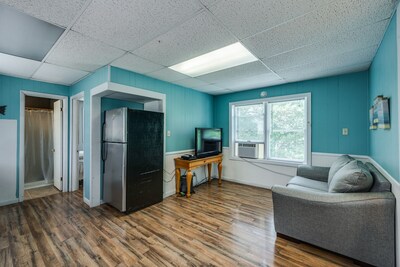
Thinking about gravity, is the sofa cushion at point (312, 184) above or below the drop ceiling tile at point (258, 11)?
below

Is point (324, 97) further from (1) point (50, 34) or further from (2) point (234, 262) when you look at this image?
(1) point (50, 34)

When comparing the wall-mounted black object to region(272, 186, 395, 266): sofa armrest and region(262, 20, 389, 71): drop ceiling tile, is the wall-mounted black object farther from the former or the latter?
region(272, 186, 395, 266): sofa armrest

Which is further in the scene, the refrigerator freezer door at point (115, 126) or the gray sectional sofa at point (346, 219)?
the refrigerator freezer door at point (115, 126)

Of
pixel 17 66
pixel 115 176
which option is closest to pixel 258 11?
pixel 115 176

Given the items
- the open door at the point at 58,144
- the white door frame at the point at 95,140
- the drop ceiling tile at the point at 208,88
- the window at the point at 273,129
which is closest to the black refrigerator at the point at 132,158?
the white door frame at the point at 95,140

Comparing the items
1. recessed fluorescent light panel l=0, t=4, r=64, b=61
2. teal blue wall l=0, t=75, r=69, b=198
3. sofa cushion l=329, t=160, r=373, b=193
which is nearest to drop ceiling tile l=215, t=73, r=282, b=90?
sofa cushion l=329, t=160, r=373, b=193

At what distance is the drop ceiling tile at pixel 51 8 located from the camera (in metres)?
1.46

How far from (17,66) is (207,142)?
3647 mm

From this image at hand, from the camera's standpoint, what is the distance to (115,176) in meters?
2.93

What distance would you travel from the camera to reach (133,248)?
2.02 m

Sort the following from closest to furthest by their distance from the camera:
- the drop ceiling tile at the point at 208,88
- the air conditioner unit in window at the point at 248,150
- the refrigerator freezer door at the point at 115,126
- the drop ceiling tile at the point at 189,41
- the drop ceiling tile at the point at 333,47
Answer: the drop ceiling tile at the point at 189,41 < the drop ceiling tile at the point at 333,47 < the refrigerator freezer door at the point at 115,126 < the drop ceiling tile at the point at 208,88 < the air conditioner unit in window at the point at 248,150

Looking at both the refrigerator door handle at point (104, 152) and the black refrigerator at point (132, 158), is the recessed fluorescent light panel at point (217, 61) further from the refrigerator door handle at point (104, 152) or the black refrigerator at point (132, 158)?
the refrigerator door handle at point (104, 152)

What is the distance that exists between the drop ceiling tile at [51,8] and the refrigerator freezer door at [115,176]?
170cm

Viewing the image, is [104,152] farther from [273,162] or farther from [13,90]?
[273,162]
